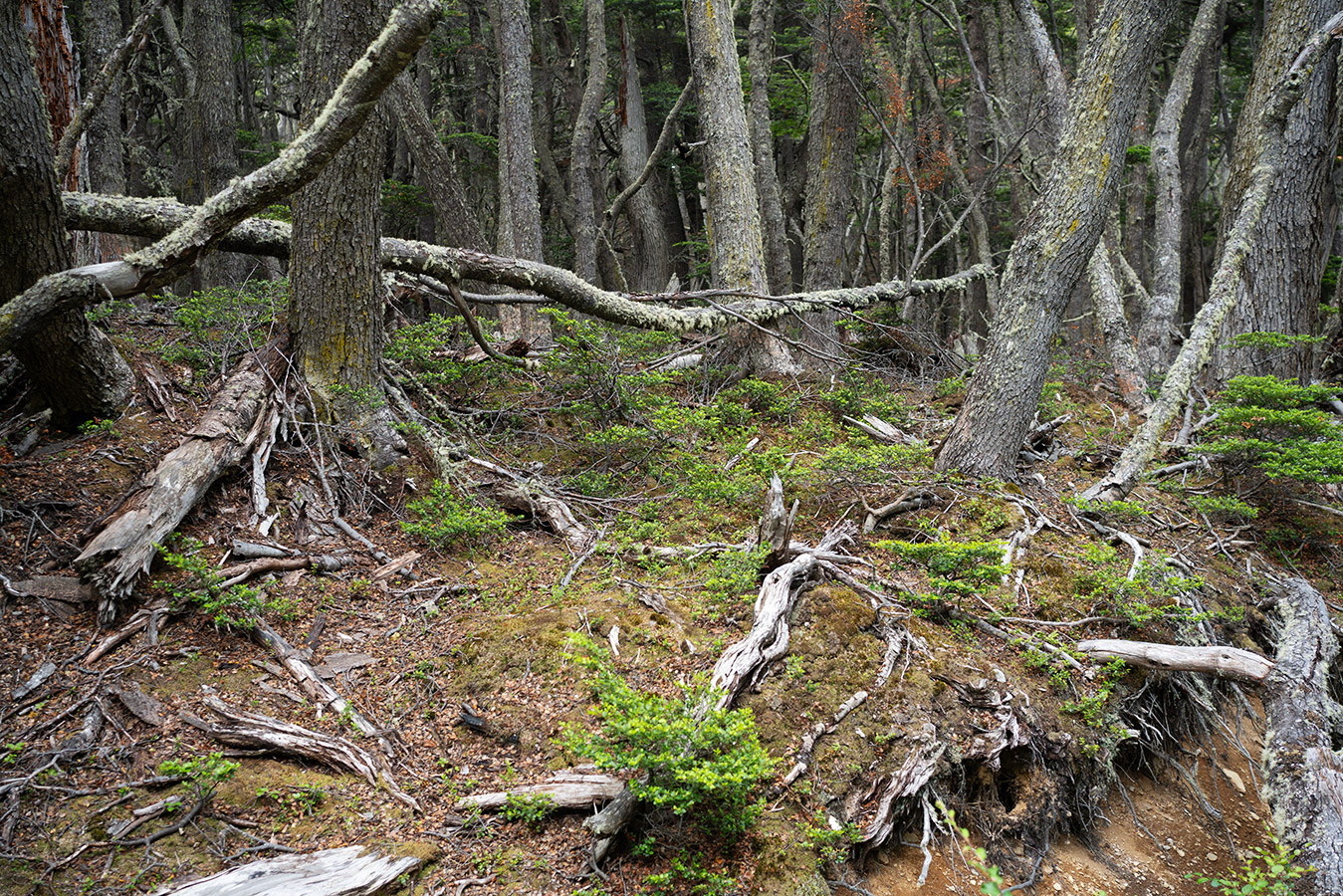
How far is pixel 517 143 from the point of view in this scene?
33.7ft

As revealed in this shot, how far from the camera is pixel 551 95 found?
56.9 ft

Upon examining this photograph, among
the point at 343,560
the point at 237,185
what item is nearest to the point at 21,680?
the point at 343,560

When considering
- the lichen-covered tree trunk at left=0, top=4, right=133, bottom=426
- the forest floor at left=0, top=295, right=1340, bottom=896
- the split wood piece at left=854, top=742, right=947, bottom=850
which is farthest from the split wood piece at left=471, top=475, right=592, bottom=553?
the lichen-covered tree trunk at left=0, top=4, right=133, bottom=426

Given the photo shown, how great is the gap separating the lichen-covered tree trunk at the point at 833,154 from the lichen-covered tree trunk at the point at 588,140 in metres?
3.96

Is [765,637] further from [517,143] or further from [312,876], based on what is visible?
[517,143]

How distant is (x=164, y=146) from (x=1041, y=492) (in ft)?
79.3

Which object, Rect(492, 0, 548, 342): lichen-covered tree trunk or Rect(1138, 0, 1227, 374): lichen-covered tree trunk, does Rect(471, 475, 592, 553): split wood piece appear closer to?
Rect(492, 0, 548, 342): lichen-covered tree trunk

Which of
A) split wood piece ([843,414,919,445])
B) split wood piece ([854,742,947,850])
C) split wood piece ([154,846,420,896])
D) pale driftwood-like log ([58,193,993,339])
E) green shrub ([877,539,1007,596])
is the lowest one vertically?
split wood piece ([854,742,947,850])

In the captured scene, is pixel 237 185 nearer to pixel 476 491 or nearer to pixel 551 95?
pixel 476 491

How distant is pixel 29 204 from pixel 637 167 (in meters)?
12.2

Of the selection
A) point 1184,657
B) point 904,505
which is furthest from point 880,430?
point 1184,657

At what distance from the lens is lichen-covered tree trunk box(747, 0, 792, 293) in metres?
10.7

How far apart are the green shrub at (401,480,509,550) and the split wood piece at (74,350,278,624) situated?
1.18 meters

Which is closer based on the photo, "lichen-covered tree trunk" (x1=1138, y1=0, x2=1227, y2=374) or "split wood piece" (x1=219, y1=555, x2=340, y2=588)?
"split wood piece" (x1=219, y1=555, x2=340, y2=588)
